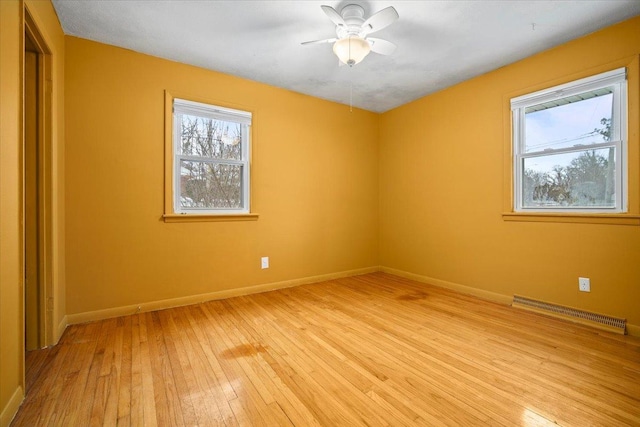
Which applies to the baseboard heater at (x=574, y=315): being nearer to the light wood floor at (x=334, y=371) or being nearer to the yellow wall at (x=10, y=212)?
the light wood floor at (x=334, y=371)

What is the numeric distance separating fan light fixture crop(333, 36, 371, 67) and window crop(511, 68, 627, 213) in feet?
6.33

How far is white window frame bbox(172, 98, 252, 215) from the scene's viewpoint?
123 inches

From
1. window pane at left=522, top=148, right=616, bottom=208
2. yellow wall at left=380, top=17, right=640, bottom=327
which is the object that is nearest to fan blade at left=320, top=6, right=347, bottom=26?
yellow wall at left=380, top=17, right=640, bottom=327

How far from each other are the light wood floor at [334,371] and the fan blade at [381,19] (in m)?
2.42

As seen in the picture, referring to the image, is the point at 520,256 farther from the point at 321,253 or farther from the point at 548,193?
the point at 321,253

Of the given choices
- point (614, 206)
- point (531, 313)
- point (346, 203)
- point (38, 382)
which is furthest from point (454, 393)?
point (346, 203)

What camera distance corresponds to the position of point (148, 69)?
115 inches

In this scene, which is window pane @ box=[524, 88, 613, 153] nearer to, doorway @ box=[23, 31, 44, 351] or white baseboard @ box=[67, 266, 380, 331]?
white baseboard @ box=[67, 266, 380, 331]

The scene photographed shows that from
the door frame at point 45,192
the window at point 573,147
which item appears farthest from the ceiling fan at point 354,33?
the door frame at point 45,192

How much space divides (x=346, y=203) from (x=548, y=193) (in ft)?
8.02

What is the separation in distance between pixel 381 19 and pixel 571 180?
240 centimetres

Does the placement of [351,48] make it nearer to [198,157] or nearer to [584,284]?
[198,157]

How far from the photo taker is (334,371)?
6.08ft

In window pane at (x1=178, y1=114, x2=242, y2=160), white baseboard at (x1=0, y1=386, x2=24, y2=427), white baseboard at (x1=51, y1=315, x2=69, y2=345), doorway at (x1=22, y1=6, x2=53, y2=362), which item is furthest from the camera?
window pane at (x1=178, y1=114, x2=242, y2=160)
